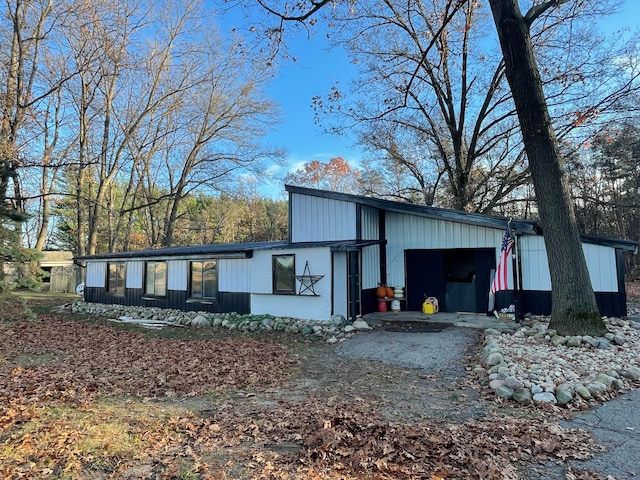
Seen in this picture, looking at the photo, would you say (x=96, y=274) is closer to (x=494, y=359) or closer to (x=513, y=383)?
(x=494, y=359)

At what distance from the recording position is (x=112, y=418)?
13.4 ft

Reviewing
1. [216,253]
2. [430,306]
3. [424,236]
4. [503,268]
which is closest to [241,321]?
[216,253]

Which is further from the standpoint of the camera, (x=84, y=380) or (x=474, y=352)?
(x=474, y=352)

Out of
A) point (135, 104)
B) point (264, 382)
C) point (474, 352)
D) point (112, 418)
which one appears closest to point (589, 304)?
point (474, 352)

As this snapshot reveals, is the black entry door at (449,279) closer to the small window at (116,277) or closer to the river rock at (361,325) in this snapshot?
the river rock at (361,325)

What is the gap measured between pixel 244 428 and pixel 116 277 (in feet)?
46.8

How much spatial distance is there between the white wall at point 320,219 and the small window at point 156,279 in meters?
5.55

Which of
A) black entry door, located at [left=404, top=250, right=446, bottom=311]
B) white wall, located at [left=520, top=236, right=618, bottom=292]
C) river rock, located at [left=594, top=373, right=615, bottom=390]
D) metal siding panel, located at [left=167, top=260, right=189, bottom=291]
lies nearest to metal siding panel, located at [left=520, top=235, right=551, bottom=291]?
white wall, located at [left=520, top=236, right=618, bottom=292]

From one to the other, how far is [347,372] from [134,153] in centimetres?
2388

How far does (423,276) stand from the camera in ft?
38.1

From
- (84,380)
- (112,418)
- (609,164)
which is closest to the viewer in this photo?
(112,418)

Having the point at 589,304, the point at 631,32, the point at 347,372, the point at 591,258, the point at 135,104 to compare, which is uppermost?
the point at 135,104

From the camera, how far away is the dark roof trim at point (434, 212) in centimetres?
963

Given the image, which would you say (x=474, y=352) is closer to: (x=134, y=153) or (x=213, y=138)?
(x=213, y=138)
